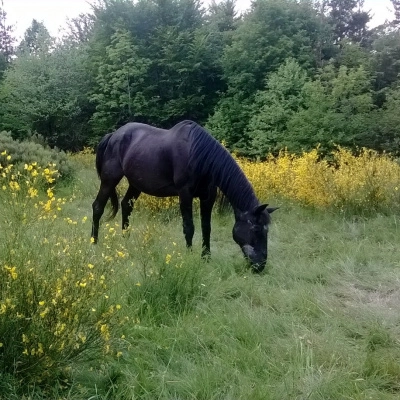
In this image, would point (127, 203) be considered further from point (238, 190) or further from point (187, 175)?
point (238, 190)

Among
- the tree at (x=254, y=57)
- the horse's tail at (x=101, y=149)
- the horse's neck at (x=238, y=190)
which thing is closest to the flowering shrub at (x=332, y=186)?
the horse's tail at (x=101, y=149)

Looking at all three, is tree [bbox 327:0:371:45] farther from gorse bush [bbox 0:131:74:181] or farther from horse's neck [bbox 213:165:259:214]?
horse's neck [bbox 213:165:259:214]

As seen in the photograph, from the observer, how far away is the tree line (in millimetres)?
21438

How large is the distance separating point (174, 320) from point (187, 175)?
232 centimetres

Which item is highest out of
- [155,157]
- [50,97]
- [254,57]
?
[254,57]

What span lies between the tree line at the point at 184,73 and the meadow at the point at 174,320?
53.3ft

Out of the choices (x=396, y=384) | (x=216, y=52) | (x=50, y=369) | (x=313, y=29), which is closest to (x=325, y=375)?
(x=396, y=384)

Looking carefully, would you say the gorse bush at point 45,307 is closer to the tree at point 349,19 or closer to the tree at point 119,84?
the tree at point 119,84

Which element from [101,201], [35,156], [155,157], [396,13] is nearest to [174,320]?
[155,157]

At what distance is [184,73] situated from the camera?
76.3ft

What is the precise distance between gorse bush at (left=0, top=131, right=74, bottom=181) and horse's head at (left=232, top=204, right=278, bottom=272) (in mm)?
7262

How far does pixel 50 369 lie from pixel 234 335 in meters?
1.26

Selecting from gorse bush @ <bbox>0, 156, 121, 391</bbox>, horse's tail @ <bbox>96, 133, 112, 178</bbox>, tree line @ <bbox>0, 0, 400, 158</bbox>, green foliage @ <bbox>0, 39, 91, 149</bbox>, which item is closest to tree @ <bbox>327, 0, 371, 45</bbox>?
tree line @ <bbox>0, 0, 400, 158</bbox>

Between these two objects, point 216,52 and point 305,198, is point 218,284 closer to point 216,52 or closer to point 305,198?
point 305,198
